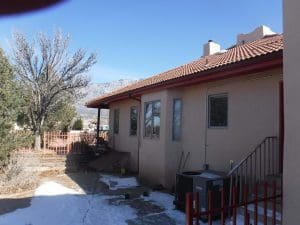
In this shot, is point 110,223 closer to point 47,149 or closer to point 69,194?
point 69,194

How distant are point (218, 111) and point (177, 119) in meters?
1.99

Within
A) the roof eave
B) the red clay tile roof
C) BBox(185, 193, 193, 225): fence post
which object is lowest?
BBox(185, 193, 193, 225): fence post

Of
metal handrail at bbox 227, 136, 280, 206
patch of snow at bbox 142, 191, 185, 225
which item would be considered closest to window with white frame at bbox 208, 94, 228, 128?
metal handrail at bbox 227, 136, 280, 206

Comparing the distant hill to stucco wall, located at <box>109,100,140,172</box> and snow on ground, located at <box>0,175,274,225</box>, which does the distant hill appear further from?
snow on ground, located at <box>0,175,274,225</box>

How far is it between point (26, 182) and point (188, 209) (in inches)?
325

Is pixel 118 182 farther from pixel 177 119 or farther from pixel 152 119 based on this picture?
pixel 177 119

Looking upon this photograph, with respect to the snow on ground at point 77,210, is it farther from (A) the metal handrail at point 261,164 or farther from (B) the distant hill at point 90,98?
(B) the distant hill at point 90,98

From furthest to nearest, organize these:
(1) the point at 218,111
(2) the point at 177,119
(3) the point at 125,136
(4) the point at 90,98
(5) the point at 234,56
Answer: (4) the point at 90,98
(3) the point at 125,136
(2) the point at 177,119
(5) the point at 234,56
(1) the point at 218,111

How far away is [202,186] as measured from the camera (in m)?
7.40

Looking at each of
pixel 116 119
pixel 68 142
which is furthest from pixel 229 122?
pixel 68 142

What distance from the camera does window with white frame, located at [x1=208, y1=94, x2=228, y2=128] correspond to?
9359 millimetres

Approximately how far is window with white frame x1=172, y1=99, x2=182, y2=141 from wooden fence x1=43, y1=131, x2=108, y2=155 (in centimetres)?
751

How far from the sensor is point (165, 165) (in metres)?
10.9

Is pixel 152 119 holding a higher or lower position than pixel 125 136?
higher
